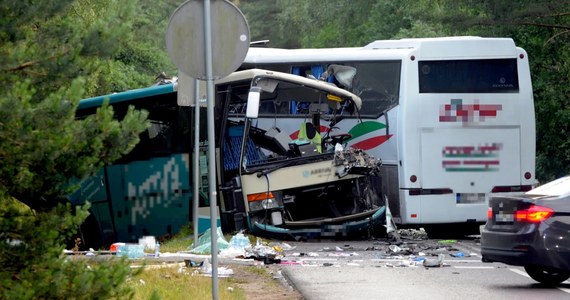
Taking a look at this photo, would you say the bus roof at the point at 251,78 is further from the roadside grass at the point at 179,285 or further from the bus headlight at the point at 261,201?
the roadside grass at the point at 179,285

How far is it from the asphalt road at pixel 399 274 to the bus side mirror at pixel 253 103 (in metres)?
2.18

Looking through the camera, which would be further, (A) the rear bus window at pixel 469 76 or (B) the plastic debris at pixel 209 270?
(A) the rear bus window at pixel 469 76

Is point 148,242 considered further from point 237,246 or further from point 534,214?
point 534,214

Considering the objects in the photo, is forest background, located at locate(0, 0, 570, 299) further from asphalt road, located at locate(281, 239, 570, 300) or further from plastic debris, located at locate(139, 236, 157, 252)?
plastic debris, located at locate(139, 236, 157, 252)

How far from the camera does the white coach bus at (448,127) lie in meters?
20.8

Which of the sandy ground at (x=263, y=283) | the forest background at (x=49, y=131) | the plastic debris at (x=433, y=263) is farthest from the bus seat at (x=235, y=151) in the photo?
the forest background at (x=49, y=131)

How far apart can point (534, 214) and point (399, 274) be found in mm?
2542

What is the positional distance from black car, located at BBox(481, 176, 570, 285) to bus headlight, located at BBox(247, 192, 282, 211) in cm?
599

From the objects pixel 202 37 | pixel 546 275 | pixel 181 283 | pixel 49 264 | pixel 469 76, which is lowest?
pixel 546 275

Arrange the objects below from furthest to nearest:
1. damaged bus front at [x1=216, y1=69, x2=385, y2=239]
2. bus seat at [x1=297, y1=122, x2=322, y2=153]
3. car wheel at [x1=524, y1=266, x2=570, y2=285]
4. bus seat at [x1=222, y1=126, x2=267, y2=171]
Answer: bus seat at [x1=297, y1=122, x2=322, y2=153] → bus seat at [x1=222, y1=126, x2=267, y2=171] → damaged bus front at [x1=216, y1=69, x2=385, y2=239] → car wheel at [x1=524, y1=266, x2=570, y2=285]

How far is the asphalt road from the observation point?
1283 cm

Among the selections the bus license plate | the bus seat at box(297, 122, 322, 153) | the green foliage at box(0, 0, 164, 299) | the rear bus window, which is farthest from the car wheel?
the rear bus window

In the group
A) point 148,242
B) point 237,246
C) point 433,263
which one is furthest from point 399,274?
point 148,242

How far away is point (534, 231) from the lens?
1300 cm
